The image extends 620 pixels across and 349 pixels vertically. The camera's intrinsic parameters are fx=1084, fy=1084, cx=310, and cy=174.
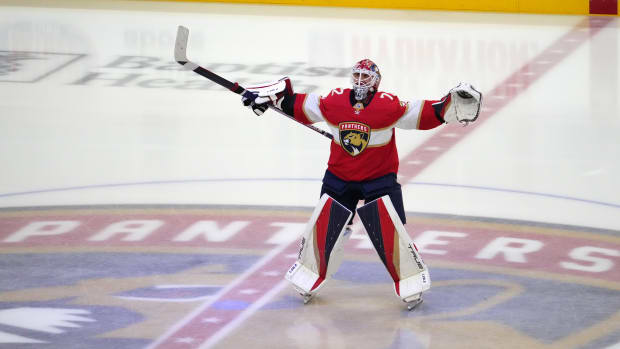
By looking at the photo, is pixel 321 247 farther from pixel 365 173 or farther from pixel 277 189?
pixel 277 189

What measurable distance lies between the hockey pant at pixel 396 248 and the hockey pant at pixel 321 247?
12 centimetres

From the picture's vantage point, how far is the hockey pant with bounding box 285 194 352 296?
15.7 feet

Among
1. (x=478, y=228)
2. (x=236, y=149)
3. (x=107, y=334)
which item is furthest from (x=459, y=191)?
(x=107, y=334)

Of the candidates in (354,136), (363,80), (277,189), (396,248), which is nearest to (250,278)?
(396,248)

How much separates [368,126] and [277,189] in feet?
6.73

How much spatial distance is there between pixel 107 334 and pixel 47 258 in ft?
3.59

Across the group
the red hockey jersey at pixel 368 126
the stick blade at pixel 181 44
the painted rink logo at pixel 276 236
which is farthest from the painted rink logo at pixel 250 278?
the stick blade at pixel 181 44

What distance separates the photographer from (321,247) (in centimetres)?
484

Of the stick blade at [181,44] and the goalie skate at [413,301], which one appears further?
the stick blade at [181,44]

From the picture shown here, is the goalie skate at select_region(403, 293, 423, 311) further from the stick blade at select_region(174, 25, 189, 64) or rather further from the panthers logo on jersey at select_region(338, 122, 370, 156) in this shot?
the stick blade at select_region(174, 25, 189, 64)

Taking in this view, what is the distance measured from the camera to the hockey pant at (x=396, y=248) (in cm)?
473

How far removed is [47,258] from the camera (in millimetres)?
5379

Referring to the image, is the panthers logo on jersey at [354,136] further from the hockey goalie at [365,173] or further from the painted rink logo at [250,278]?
the painted rink logo at [250,278]

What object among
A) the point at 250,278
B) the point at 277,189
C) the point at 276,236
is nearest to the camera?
the point at 250,278
